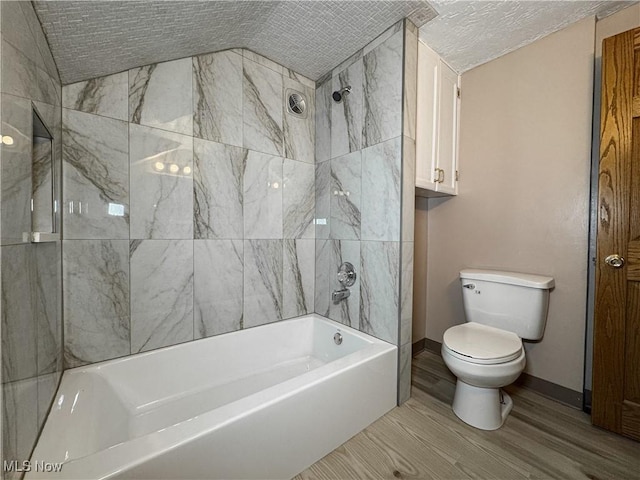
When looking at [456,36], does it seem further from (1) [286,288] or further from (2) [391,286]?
(1) [286,288]

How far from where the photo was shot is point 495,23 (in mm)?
1543

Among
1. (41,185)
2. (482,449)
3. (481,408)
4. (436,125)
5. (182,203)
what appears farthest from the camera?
(436,125)

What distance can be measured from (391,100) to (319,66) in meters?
0.71

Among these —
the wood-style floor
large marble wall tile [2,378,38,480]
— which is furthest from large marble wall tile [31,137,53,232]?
the wood-style floor

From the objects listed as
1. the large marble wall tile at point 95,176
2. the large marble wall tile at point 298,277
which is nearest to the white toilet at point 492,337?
the large marble wall tile at point 298,277

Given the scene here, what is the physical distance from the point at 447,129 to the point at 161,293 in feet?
7.20

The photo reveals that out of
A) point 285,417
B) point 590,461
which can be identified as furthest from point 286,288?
point 590,461

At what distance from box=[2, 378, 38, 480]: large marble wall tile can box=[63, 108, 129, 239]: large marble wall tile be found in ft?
2.34

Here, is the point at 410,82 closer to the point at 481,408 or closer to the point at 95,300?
the point at 481,408

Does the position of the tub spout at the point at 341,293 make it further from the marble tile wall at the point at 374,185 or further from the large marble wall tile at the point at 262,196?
the large marble wall tile at the point at 262,196

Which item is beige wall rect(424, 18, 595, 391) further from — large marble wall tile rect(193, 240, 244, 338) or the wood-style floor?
large marble wall tile rect(193, 240, 244, 338)

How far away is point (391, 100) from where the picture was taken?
155cm

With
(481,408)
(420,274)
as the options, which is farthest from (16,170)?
(420,274)

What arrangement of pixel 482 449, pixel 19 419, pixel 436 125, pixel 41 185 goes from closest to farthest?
pixel 19 419 → pixel 41 185 → pixel 482 449 → pixel 436 125
